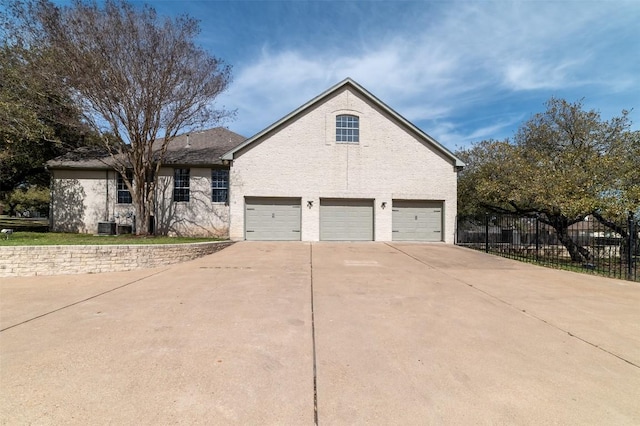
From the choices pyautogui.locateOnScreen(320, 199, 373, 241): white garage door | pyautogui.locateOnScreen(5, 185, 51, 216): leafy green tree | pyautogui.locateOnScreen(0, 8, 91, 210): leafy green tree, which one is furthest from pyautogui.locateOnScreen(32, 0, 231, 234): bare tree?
pyautogui.locateOnScreen(5, 185, 51, 216): leafy green tree

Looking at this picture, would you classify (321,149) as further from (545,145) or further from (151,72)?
(545,145)

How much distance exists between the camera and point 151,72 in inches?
484

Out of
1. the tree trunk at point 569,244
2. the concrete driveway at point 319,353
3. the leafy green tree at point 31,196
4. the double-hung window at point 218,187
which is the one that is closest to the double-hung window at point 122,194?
the double-hung window at point 218,187

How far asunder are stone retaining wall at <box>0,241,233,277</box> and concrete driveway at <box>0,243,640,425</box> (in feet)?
5.96

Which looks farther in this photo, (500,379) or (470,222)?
(470,222)

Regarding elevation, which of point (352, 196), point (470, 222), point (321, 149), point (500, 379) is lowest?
point (500, 379)

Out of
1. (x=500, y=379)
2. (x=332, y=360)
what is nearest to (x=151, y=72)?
(x=332, y=360)

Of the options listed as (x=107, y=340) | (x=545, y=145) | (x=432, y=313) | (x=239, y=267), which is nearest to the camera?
(x=107, y=340)

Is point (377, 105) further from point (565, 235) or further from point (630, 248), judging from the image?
point (630, 248)

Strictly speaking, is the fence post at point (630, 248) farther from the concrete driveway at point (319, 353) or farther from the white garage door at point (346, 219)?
the white garage door at point (346, 219)

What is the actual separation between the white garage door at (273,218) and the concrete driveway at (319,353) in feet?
26.0

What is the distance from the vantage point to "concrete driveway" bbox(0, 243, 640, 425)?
2.85 m

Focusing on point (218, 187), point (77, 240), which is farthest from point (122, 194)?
point (77, 240)

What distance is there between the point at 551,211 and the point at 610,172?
2.50 metres
